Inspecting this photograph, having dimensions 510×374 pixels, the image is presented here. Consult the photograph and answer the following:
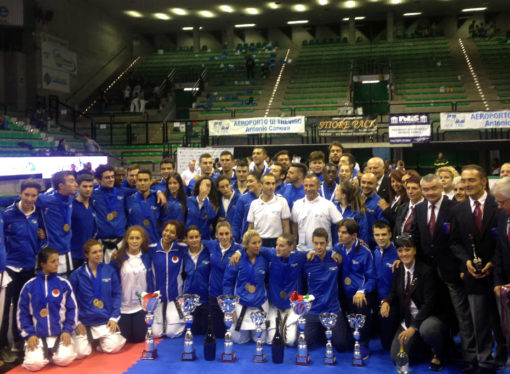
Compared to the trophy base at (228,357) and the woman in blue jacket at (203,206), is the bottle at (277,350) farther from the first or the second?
the woman in blue jacket at (203,206)

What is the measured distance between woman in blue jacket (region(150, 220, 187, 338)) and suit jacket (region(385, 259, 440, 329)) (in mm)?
2631

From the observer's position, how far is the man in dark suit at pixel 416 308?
16.7ft

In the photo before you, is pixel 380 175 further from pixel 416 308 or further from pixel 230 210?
pixel 416 308

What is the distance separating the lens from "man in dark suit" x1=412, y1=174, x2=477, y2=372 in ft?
16.5

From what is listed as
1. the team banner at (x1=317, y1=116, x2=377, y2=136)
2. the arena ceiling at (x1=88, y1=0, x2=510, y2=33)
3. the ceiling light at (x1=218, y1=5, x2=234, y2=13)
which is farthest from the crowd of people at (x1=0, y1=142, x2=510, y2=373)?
the ceiling light at (x1=218, y1=5, x2=234, y2=13)

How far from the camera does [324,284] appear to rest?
5.89 meters

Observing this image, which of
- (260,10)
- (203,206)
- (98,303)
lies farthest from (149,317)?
(260,10)

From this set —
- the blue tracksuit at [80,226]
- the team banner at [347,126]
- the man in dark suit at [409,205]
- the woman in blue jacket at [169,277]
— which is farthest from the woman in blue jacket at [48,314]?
the team banner at [347,126]

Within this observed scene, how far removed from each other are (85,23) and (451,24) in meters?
22.1

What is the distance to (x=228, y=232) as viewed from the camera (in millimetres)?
6250

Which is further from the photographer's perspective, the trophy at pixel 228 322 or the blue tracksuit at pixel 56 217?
the blue tracksuit at pixel 56 217

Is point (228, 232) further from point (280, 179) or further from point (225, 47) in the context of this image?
point (225, 47)

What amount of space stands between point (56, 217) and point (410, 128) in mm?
11881

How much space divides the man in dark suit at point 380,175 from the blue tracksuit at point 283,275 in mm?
2149
